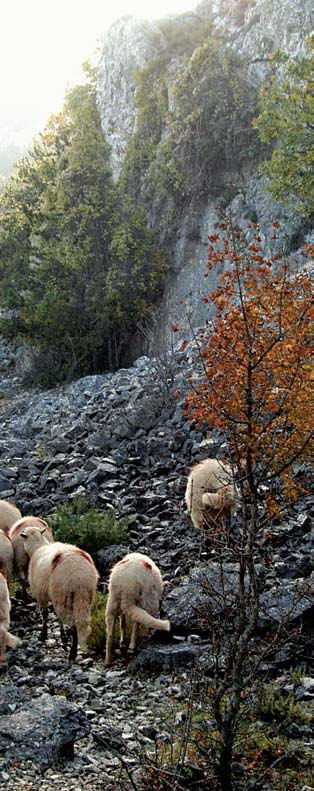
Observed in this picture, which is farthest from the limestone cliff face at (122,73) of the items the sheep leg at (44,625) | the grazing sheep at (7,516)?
the sheep leg at (44,625)

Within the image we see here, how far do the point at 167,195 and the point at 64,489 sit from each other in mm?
21702

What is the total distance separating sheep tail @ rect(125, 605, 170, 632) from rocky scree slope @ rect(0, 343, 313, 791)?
287 mm

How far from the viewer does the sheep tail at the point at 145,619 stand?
812cm

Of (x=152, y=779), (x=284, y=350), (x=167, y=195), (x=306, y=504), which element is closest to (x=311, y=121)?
(x=306, y=504)

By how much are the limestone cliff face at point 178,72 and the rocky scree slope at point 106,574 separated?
10.3 m

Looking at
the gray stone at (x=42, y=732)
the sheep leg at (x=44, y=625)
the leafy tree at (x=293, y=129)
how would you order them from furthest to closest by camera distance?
the leafy tree at (x=293, y=129) → the sheep leg at (x=44, y=625) → the gray stone at (x=42, y=732)

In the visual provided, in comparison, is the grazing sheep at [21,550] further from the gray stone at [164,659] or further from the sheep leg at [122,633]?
the gray stone at [164,659]

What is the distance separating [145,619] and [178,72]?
Result: 30865 millimetres

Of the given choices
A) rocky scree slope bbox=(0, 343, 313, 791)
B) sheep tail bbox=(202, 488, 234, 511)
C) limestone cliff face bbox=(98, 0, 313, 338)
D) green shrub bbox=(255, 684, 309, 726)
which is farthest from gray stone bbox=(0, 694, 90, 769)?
limestone cliff face bbox=(98, 0, 313, 338)

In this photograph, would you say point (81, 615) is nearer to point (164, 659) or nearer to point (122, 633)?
point (122, 633)

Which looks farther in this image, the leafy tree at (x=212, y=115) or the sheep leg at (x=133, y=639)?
the leafy tree at (x=212, y=115)

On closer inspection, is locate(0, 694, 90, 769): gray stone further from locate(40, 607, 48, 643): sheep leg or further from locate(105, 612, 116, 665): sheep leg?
locate(40, 607, 48, 643): sheep leg

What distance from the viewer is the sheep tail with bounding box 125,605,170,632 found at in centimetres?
812

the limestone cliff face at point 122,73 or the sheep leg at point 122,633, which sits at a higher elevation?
the limestone cliff face at point 122,73
